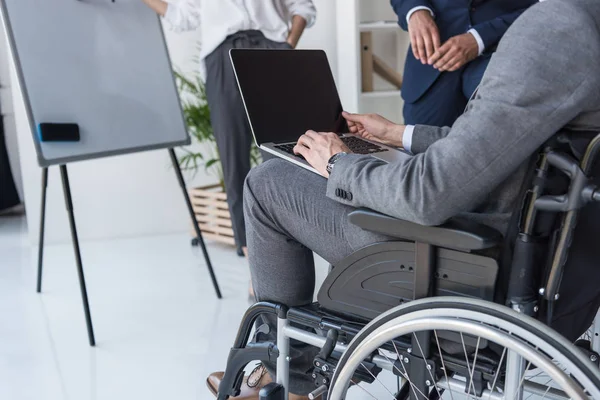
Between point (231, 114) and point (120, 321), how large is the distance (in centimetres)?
90

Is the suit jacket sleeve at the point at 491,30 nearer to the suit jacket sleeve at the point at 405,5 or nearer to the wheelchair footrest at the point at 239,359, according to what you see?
the suit jacket sleeve at the point at 405,5

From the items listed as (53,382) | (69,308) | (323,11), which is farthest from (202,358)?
(323,11)

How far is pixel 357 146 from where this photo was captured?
144 cm

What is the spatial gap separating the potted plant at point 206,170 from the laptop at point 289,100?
1.67 m

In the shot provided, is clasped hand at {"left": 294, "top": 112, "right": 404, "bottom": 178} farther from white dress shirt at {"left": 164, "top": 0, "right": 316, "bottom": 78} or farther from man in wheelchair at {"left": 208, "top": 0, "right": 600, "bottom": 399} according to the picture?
white dress shirt at {"left": 164, "top": 0, "right": 316, "bottom": 78}

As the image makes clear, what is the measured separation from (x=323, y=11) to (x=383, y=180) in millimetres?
2717

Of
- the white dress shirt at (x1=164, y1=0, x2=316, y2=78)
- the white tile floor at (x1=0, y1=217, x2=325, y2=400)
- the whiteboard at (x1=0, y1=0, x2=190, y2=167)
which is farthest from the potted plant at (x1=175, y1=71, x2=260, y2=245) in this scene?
the whiteboard at (x1=0, y1=0, x2=190, y2=167)

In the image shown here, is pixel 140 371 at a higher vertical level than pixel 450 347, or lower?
lower

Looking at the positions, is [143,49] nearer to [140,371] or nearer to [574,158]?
[140,371]

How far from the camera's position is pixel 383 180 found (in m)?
1.09

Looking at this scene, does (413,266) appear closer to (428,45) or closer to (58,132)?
(428,45)

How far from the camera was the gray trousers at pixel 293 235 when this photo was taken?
1.25 meters

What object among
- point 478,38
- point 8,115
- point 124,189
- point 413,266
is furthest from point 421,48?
point 8,115

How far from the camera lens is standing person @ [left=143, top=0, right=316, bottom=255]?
258 cm
